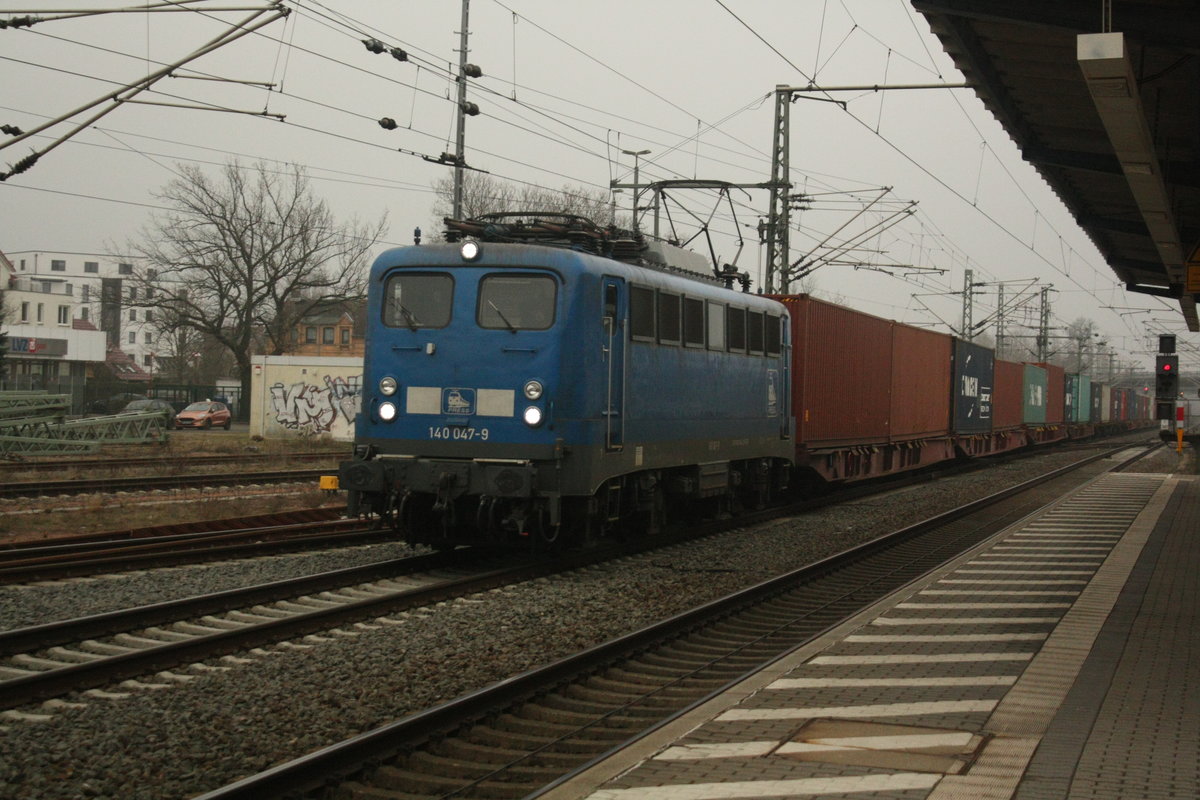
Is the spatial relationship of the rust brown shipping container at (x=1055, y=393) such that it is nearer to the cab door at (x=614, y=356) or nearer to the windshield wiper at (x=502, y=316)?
the cab door at (x=614, y=356)

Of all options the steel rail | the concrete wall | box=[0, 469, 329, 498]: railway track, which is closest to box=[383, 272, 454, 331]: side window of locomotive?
the steel rail

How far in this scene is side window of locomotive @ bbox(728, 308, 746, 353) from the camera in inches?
627

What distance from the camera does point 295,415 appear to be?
38125 mm

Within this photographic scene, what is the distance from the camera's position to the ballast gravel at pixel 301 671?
227 inches

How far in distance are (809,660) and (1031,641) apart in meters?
1.84

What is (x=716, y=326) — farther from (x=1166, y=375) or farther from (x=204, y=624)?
(x=1166, y=375)

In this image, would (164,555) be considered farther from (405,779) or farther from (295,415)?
(295,415)

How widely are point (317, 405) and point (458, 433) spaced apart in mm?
26886

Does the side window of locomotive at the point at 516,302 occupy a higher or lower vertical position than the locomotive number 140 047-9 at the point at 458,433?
higher

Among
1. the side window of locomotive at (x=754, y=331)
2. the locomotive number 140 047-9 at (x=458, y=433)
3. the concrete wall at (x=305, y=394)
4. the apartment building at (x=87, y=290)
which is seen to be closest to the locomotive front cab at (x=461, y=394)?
the locomotive number 140 047-9 at (x=458, y=433)

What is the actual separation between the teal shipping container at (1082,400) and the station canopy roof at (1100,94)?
128ft

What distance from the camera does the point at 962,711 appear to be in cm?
661

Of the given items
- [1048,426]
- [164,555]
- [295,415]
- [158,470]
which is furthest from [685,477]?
[1048,426]

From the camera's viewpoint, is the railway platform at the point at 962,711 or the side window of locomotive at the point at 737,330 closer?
the railway platform at the point at 962,711
